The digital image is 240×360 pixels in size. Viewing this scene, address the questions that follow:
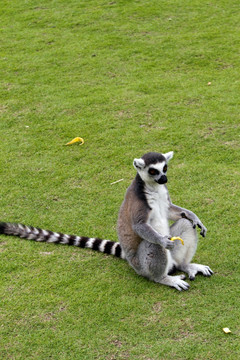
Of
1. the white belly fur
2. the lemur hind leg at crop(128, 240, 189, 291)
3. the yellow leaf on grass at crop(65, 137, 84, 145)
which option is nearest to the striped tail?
the lemur hind leg at crop(128, 240, 189, 291)

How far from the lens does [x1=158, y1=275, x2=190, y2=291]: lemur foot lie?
438 centimetres

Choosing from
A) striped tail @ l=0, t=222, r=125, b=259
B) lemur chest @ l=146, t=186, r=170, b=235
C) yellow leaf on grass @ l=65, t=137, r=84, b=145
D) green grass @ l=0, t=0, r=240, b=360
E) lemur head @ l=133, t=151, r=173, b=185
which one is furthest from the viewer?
yellow leaf on grass @ l=65, t=137, r=84, b=145

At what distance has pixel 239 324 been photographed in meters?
3.93

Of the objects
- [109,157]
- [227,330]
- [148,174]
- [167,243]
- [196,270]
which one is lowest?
[109,157]

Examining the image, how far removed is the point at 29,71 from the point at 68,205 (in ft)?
14.6

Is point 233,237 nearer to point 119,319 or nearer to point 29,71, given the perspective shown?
point 119,319

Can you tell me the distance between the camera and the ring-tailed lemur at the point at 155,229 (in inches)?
171

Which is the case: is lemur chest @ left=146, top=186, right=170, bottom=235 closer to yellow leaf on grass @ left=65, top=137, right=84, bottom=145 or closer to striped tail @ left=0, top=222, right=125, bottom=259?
striped tail @ left=0, top=222, right=125, bottom=259

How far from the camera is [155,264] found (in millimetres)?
4410

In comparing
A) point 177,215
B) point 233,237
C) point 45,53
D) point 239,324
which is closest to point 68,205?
point 177,215

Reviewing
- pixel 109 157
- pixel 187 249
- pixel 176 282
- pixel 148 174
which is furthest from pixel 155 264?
pixel 109 157

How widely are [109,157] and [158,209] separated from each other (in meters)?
2.33

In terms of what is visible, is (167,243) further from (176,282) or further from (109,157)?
(109,157)

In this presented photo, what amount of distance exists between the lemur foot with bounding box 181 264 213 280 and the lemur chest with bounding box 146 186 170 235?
0.38 metres
